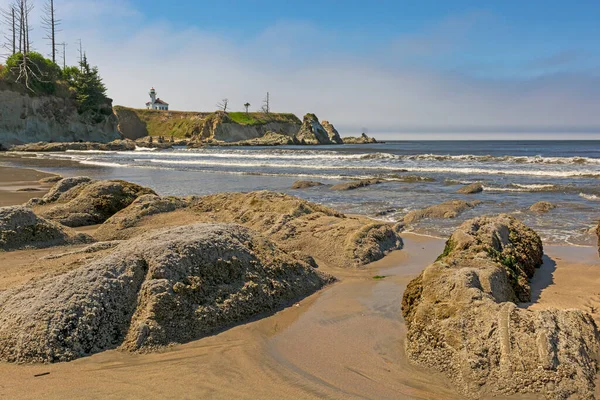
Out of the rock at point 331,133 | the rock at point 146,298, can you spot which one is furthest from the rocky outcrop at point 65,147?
the rock at point 331,133

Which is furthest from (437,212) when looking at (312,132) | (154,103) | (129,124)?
(154,103)

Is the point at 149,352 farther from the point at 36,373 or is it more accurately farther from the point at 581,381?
the point at 581,381

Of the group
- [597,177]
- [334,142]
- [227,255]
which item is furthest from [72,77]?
[227,255]

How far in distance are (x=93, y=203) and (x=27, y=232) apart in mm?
2660

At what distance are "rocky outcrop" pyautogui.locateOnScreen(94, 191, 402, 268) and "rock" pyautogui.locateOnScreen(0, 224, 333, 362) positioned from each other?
3.61 feet

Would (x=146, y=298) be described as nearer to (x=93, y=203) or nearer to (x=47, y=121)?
(x=93, y=203)

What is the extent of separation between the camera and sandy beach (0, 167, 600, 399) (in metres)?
2.92

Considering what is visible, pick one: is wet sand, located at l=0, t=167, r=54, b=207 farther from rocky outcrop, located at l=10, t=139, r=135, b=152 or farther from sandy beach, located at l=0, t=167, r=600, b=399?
rocky outcrop, located at l=10, t=139, r=135, b=152

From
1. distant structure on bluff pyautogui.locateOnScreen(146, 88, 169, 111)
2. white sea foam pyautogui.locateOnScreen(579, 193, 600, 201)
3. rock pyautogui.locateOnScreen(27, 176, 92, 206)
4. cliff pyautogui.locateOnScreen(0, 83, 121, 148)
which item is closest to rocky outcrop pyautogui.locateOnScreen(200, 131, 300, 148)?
cliff pyautogui.locateOnScreen(0, 83, 121, 148)

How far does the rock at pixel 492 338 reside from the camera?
113 inches

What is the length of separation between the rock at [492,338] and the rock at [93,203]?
22.6 ft

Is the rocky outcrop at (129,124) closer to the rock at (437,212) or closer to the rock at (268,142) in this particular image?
the rock at (268,142)

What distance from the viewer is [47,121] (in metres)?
53.7

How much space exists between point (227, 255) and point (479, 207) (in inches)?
380
